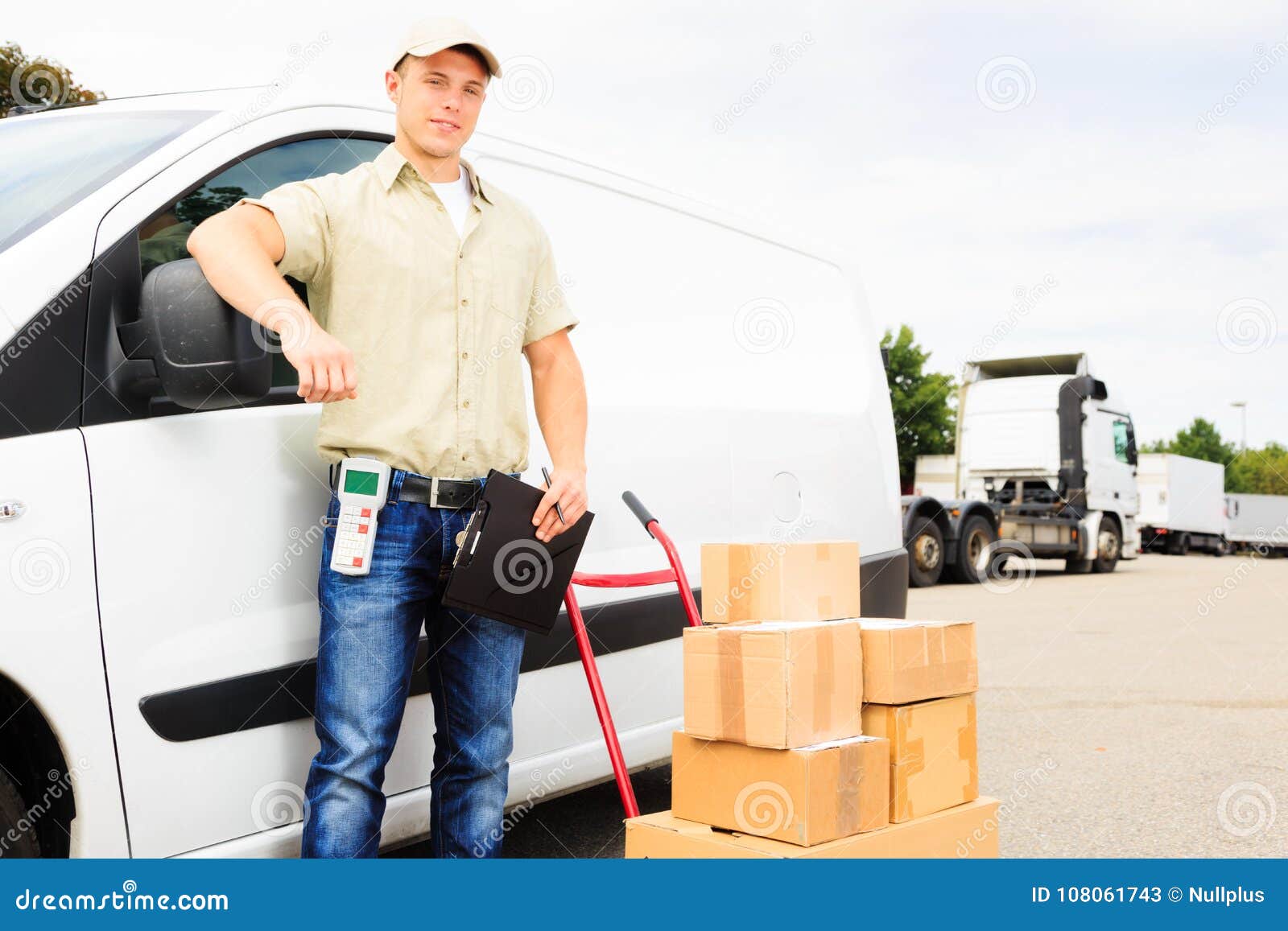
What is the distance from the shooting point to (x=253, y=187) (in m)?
2.54

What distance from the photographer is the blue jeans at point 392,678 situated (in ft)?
8.05

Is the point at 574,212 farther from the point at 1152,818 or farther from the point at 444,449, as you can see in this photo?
the point at 1152,818

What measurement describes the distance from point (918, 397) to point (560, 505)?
43306 mm

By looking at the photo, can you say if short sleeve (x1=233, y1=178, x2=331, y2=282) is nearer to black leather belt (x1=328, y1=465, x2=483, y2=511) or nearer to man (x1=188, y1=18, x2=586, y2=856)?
man (x1=188, y1=18, x2=586, y2=856)

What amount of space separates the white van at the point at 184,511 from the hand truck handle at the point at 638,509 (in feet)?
0.25

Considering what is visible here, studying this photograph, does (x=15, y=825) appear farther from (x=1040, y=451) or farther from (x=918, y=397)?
(x=918, y=397)

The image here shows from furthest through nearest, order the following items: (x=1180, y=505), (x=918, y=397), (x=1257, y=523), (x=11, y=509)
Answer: (x=918, y=397), (x=1257, y=523), (x=1180, y=505), (x=11, y=509)

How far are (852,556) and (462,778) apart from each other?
1085 mm

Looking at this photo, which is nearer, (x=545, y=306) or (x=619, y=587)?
(x=545, y=306)

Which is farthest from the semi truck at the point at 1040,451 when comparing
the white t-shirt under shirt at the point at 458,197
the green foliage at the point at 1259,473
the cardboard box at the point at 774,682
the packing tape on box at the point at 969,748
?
the green foliage at the point at 1259,473

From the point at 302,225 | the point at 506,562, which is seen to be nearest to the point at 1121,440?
the point at 506,562
